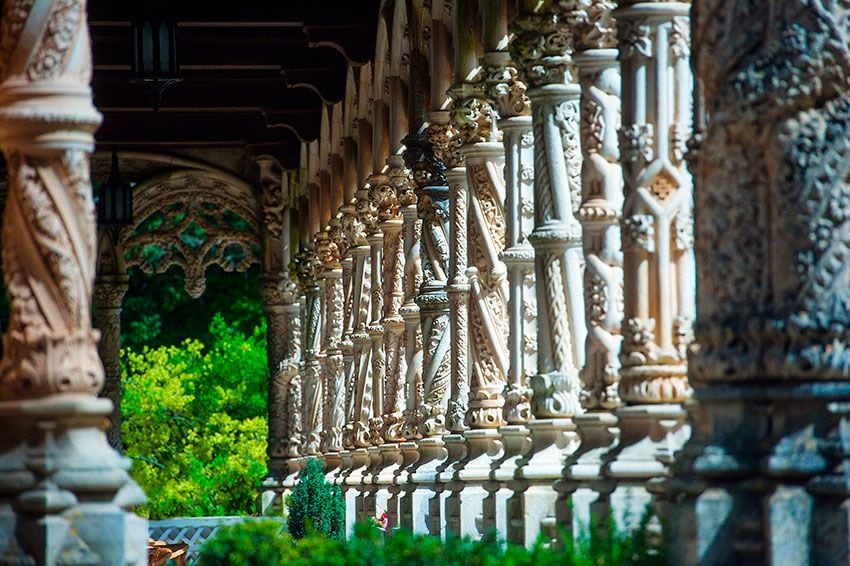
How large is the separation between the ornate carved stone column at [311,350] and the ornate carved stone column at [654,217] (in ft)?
60.5

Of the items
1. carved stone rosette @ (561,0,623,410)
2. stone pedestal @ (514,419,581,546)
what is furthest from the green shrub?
stone pedestal @ (514,419,581,546)

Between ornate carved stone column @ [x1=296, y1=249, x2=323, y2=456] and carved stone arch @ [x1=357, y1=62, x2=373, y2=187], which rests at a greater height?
carved stone arch @ [x1=357, y1=62, x2=373, y2=187]

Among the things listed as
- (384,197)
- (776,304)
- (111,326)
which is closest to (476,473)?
(384,197)

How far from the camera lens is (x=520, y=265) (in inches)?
531

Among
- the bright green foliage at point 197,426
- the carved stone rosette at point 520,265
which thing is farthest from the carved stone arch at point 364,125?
the bright green foliage at point 197,426

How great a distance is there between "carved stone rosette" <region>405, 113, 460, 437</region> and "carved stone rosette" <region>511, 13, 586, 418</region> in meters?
4.28

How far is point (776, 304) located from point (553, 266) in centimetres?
531

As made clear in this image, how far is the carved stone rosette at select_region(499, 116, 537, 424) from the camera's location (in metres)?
13.4

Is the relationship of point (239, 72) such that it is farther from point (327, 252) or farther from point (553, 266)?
point (553, 266)

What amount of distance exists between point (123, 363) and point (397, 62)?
25939 mm

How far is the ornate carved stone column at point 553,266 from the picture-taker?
Result: 1212 cm

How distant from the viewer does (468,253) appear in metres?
14.7

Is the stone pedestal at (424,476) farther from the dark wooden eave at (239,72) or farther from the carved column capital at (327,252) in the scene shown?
the carved column capital at (327,252)

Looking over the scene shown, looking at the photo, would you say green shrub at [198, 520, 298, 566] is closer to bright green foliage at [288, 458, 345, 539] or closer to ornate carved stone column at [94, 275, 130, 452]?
bright green foliage at [288, 458, 345, 539]
